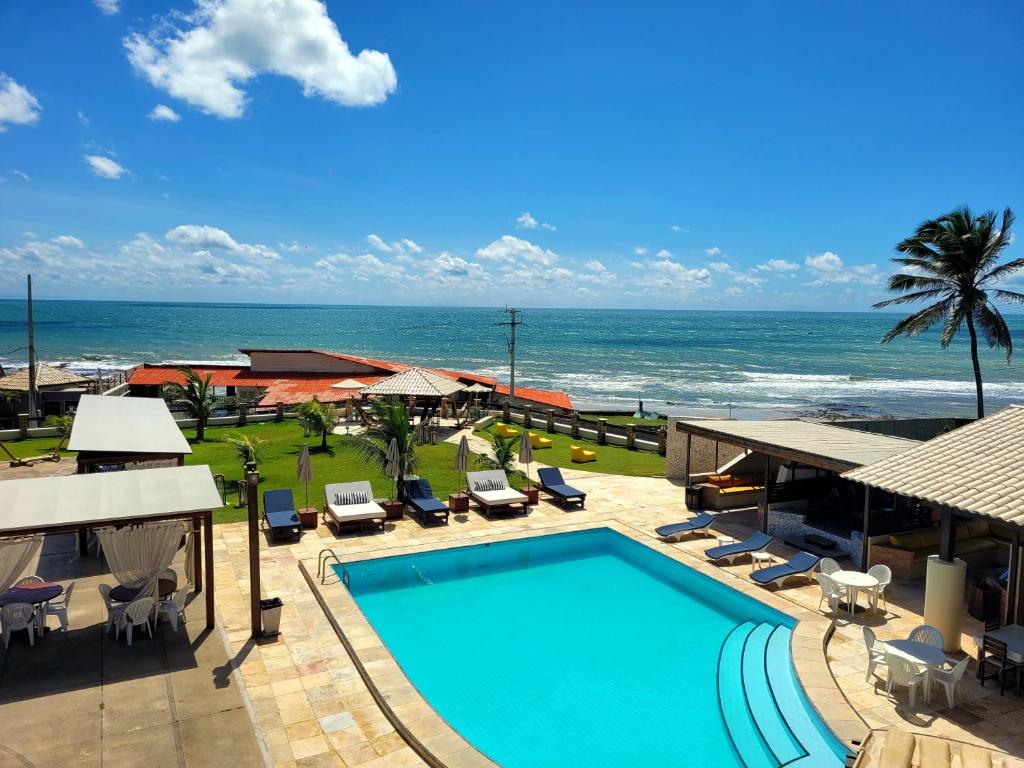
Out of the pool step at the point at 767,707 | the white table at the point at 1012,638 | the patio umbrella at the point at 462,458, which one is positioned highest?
the patio umbrella at the point at 462,458

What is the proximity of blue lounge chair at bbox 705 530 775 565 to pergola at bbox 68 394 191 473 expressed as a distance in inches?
426

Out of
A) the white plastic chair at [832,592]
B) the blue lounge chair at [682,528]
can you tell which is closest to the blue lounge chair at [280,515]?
the blue lounge chair at [682,528]

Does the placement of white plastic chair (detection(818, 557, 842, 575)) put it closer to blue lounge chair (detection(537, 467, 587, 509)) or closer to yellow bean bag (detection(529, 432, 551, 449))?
blue lounge chair (detection(537, 467, 587, 509))

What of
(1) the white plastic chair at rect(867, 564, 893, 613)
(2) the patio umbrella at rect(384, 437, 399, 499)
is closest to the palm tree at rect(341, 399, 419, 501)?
(2) the patio umbrella at rect(384, 437, 399, 499)

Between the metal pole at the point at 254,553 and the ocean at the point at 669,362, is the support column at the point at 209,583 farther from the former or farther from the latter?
the ocean at the point at 669,362

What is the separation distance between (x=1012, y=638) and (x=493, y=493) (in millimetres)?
11174

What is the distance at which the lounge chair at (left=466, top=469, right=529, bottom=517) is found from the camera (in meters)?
17.0

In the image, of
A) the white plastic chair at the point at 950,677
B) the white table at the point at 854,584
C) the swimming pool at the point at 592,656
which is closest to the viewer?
the swimming pool at the point at 592,656

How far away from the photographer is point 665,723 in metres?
8.51

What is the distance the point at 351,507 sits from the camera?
16.0 metres

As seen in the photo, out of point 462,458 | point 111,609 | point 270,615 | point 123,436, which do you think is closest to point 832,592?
point 270,615

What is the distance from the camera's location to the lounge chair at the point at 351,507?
602 inches

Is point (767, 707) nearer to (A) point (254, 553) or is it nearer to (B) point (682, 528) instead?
(B) point (682, 528)

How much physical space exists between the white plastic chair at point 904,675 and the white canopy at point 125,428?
41.4ft
